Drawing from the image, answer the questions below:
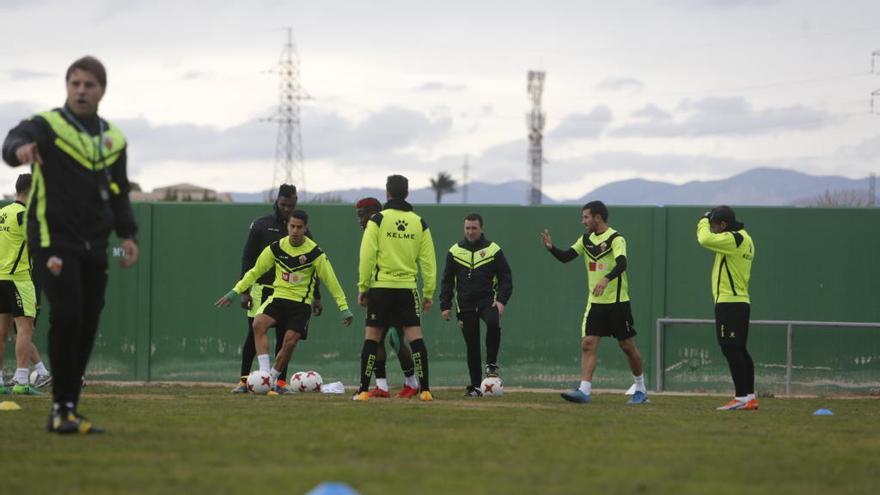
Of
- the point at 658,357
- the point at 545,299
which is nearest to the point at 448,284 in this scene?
the point at 545,299

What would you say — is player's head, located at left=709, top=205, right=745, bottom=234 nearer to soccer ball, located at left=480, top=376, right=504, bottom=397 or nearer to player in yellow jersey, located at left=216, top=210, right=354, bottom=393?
soccer ball, located at left=480, top=376, right=504, bottom=397

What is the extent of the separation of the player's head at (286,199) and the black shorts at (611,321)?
3459mm

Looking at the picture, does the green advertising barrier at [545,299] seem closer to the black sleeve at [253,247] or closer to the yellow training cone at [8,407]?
the black sleeve at [253,247]

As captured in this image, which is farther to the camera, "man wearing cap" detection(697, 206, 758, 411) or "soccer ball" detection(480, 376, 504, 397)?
"soccer ball" detection(480, 376, 504, 397)

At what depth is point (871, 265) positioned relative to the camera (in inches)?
714

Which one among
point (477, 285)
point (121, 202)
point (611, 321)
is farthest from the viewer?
point (477, 285)

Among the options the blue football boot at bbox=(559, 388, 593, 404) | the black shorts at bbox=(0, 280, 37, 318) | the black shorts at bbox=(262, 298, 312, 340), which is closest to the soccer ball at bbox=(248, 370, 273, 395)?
the black shorts at bbox=(262, 298, 312, 340)

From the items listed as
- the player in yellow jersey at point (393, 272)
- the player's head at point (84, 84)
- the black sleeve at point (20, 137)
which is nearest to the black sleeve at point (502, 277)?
the player in yellow jersey at point (393, 272)

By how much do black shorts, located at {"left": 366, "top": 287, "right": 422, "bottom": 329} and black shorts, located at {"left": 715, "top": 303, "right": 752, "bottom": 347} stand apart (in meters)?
2.95

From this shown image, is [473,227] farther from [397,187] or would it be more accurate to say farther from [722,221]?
[722,221]

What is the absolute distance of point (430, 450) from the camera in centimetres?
802

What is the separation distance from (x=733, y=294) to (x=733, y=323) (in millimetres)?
282

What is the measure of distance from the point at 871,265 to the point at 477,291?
5.91 meters

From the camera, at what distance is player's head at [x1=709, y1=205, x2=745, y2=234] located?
13.3 m
